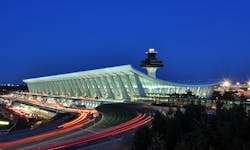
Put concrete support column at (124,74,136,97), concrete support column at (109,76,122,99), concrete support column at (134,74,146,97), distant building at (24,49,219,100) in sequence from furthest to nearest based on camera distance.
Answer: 1. concrete support column at (109,76,122,99)
2. concrete support column at (124,74,136,97)
3. distant building at (24,49,219,100)
4. concrete support column at (134,74,146,97)

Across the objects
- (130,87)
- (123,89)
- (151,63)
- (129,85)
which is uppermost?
(151,63)

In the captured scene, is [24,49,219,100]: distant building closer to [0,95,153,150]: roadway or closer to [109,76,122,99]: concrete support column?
[109,76,122,99]: concrete support column

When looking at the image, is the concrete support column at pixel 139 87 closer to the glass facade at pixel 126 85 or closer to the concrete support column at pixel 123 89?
the glass facade at pixel 126 85

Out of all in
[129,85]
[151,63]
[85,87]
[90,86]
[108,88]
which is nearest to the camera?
[129,85]

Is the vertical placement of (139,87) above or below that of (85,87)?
above

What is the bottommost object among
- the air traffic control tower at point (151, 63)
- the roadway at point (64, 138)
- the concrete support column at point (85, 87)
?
the concrete support column at point (85, 87)

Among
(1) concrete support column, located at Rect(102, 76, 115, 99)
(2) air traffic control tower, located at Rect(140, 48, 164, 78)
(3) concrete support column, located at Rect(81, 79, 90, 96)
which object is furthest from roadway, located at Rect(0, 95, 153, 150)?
(3) concrete support column, located at Rect(81, 79, 90, 96)

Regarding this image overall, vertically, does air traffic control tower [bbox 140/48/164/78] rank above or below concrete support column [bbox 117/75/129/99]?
above

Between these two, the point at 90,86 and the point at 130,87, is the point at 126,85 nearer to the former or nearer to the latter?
the point at 130,87

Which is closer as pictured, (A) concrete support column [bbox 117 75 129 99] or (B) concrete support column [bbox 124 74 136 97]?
(B) concrete support column [bbox 124 74 136 97]

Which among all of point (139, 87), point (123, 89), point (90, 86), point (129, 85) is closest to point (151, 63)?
point (123, 89)

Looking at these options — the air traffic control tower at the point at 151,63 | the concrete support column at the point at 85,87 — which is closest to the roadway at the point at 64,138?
the air traffic control tower at the point at 151,63

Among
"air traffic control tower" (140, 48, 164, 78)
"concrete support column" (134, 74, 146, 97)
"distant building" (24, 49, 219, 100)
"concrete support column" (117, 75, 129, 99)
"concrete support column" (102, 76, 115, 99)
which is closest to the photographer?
"concrete support column" (134, 74, 146, 97)

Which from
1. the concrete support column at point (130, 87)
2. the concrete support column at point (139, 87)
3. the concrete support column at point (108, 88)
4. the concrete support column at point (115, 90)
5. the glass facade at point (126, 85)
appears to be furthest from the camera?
the concrete support column at point (108, 88)
